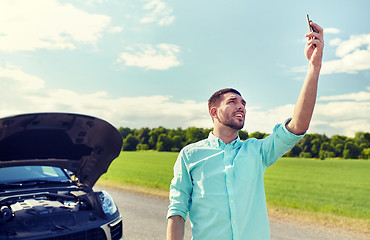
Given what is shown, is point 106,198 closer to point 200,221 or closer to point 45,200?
point 45,200

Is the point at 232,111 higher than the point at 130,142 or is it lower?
higher

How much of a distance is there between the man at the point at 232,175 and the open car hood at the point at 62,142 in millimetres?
2266

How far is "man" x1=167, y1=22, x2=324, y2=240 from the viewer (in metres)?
1.95

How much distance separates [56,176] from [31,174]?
332 millimetres

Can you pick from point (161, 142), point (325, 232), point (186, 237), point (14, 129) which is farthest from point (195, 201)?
point (161, 142)

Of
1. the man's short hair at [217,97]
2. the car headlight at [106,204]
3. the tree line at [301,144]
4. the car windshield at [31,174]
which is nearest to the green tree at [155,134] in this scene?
the tree line at [301,144]

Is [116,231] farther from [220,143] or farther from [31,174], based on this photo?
[220,143]

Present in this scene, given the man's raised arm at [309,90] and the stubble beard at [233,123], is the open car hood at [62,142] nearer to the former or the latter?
the stubble beard at [233,123]

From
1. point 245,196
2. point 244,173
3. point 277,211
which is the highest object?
point 244,173

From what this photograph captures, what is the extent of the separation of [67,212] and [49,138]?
3.47ft

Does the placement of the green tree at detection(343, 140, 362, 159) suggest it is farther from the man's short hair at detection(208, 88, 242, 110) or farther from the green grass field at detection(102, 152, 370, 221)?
→ the man's short hair at detection(208, 88, 242, 110)

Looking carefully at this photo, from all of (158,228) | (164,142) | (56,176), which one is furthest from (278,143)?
(164,142)

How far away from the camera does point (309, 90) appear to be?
2.02m

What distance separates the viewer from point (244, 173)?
2023mm
